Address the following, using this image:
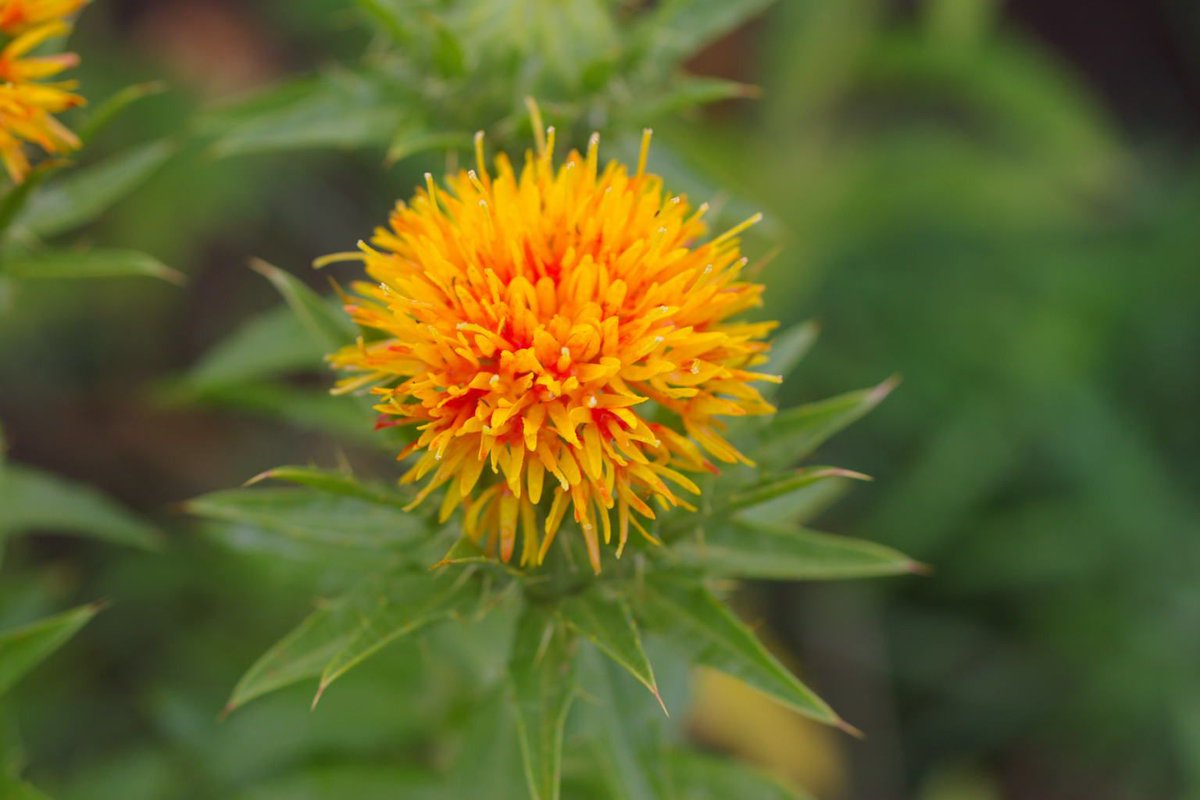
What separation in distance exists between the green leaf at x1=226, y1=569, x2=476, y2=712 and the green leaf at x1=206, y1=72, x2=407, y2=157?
1.28 meters

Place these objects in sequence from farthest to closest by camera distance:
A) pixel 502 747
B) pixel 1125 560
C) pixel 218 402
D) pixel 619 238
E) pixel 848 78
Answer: pixel 848 78
pixel 1125 560
pixel 218 402
pixel 502 747
pixel 619 238

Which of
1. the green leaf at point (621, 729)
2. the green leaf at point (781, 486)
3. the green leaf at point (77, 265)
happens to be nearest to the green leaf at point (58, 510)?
the green leaf at point (77, 265)

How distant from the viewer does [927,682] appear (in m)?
5.17

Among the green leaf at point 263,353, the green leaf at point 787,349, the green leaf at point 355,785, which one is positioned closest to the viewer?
the green leaf at point 787,349

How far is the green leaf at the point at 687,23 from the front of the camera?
3.13 metres

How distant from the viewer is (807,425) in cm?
256

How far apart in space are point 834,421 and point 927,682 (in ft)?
10.1

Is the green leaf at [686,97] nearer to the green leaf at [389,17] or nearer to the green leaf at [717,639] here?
the green leaf at [389,17]

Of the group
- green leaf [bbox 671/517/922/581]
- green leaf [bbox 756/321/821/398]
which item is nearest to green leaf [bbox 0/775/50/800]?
green leaf [bbox 671/517/922/581]

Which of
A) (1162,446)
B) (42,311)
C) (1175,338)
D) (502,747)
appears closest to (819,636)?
(1162,446)

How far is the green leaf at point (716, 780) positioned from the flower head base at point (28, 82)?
7.34 ft

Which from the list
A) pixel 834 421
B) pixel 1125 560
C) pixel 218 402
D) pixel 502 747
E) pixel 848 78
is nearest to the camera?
pixel 834 421

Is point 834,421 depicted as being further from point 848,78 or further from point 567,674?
point 848,78

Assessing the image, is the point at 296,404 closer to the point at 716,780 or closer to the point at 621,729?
the point at 621,729
